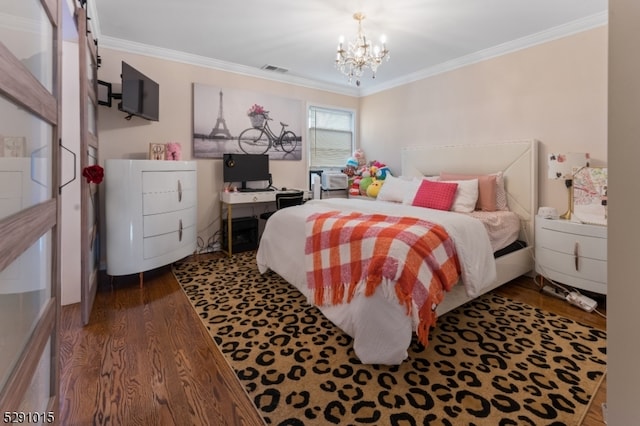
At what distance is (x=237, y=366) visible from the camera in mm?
1688

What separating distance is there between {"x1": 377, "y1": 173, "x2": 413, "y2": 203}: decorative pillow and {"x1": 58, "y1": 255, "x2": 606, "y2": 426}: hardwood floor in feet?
Answer: 5.03

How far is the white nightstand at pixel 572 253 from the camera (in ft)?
7.81

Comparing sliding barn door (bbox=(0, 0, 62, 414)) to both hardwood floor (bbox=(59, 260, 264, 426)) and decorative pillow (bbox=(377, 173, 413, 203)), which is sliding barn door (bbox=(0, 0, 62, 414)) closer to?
hardwood floor (bbox=(59, 260, 264, 426))

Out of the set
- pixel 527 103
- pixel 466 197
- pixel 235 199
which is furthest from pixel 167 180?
pixel 527 103

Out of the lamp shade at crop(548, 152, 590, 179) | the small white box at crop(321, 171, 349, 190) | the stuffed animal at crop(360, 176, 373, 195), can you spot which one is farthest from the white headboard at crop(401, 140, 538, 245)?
the small white box at crop(321, 171, 349, 190)

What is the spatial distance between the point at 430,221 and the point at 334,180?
2.82 m

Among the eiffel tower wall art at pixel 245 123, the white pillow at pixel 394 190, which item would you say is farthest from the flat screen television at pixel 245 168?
the white pillow at pixel 394 190

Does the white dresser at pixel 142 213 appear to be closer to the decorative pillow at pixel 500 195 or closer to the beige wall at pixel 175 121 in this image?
the beige wall at pixel 175 121

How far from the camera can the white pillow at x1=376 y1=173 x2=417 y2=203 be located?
11.5ft

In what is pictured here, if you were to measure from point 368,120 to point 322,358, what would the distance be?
4.25 metres

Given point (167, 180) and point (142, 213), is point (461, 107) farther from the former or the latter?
point (142, 213)

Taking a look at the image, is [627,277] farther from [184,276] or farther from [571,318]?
[184,276]

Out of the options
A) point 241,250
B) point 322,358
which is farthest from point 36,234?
point 241,250

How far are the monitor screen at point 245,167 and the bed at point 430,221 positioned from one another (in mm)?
1291
